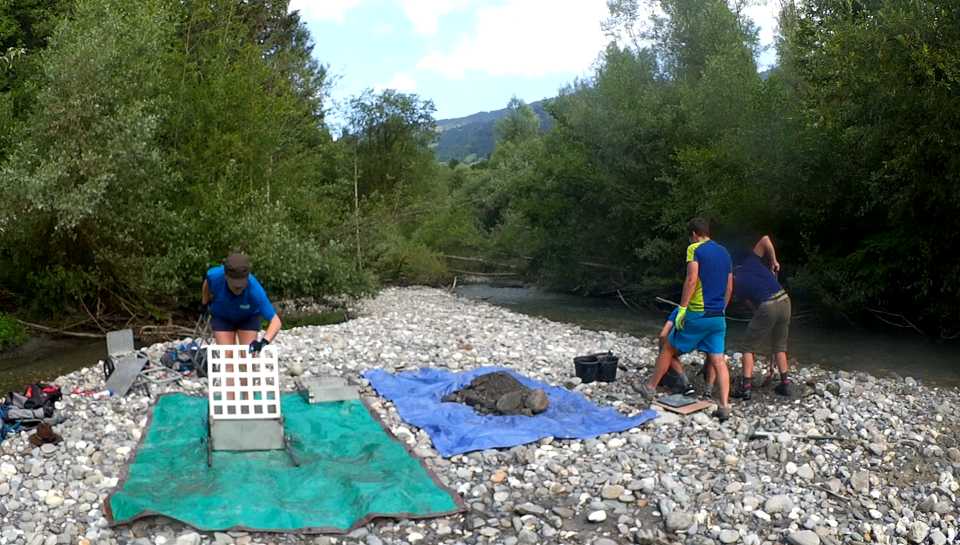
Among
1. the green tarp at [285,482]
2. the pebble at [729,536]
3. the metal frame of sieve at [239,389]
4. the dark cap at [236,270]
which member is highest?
the dark cap at [236,270]

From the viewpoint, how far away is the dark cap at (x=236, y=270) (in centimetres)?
720

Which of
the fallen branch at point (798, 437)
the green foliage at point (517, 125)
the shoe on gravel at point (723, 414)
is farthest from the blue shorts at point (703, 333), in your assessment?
the green foliage at point (517, 125)

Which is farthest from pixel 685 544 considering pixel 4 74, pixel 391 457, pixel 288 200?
pixel 4 74

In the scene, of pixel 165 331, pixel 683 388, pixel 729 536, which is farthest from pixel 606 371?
pixel 165 331

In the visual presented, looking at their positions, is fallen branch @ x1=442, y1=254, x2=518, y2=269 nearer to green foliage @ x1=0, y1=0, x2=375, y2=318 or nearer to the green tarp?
green foliage @ x1=0, y1=0, x2=375, y2=318

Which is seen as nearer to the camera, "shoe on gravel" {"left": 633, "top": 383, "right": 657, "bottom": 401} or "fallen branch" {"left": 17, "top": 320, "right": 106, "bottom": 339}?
"shoe on gravel" {"left": 633, "top": 383, "right": 657, "bottom": 401}

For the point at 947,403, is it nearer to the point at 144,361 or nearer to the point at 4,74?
the point at 144,361

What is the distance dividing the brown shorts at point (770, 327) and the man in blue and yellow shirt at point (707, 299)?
2.30 feet

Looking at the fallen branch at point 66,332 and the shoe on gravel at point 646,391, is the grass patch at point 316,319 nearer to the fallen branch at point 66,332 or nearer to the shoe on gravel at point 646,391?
the fallen branch at point 66,332

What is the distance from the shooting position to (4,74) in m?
17.4

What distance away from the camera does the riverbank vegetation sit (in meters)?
13.2

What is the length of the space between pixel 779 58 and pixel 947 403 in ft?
38.6

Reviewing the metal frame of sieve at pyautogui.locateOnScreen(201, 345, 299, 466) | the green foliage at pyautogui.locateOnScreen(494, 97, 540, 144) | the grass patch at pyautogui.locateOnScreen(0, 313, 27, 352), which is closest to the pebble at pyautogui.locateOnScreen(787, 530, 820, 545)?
the metal frame of sieve at pyautogui.locateOnScreen(201, 345, 299, 466)

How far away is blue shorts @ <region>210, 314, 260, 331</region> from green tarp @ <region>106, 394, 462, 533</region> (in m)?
0.89
